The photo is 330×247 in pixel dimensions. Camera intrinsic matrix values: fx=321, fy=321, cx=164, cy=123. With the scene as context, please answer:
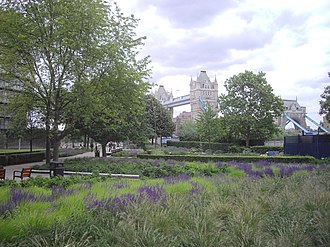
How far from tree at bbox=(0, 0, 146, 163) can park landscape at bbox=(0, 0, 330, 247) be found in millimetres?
70

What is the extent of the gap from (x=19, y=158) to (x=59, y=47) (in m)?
13.5

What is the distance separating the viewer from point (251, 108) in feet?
146

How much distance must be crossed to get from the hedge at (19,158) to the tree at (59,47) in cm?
804

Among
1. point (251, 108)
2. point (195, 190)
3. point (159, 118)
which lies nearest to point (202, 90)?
point (159, 118)

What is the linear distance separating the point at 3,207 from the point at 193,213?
3058 mm

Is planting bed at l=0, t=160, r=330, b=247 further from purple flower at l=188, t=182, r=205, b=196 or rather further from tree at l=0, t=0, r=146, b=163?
tree at l=0, t=0, r=146, b=163

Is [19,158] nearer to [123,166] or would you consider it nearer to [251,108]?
[123,166]

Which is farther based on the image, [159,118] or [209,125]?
[159,118]

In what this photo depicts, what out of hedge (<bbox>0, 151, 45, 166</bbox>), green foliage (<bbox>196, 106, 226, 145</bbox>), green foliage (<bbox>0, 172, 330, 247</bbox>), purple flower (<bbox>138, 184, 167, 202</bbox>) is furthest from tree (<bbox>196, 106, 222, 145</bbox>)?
green foliage (<bbox>0, 172, 330, 247</bbox>)

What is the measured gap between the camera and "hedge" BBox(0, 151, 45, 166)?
25.1 m

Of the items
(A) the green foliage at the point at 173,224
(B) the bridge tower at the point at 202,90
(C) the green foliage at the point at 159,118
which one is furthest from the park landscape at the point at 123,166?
(B) the bridge tower at the point at 202,90


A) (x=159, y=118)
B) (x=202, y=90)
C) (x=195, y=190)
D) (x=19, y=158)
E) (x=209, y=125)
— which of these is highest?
(x=202, y=90)

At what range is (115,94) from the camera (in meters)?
19.2

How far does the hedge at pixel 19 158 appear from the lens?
25.1m
